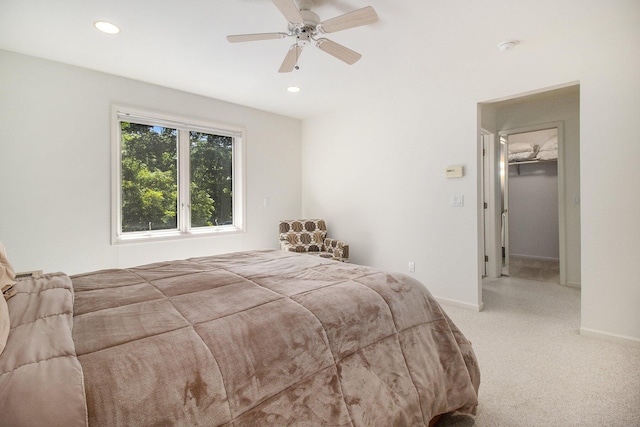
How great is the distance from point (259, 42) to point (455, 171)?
228cm

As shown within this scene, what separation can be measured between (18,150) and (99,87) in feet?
3.04

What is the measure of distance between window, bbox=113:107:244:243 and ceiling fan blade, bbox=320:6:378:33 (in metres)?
2.43

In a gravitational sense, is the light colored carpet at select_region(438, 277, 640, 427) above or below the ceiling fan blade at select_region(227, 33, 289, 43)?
below

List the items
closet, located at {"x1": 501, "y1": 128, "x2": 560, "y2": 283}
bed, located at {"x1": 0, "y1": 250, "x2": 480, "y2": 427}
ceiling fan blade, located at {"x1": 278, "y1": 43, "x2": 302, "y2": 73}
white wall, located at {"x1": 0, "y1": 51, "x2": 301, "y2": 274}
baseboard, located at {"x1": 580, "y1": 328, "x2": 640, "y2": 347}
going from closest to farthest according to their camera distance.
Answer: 1. bed, located at {"x1": 0, "y1": 250, "x2": 480, "y2": 427}
2. ceiling fan blade, located at {"x1": 278, "y1": 43, "x2": 302, "y2": 73}
3. baseboard, located at {"x1": 580, "y1": 328, "x2": 640, "y2": 347}
4. white wall, located at {"x1": 0, "y1": 51, "x2": 301, "y2": 274}
5. closet, located at {"x1": 501, "y1": 128, "x2": 560, "y2": 283}

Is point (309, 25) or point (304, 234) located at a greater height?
point (309, 25)

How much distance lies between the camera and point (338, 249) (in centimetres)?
403

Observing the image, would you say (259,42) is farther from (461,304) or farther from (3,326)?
(461,304)

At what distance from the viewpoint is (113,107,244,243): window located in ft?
11.3

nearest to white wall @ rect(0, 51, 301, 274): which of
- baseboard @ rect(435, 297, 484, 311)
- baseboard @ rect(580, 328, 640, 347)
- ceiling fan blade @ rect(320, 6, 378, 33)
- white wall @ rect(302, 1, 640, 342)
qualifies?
white wall @ rect(302, 1, 640, 342)

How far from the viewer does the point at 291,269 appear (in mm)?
1891

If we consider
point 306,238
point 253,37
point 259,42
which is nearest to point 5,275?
point 253,37

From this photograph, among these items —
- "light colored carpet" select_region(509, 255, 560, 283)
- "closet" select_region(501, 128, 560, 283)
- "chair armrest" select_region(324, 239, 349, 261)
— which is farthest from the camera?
"closet" select_region(501, 128, 560, 283)

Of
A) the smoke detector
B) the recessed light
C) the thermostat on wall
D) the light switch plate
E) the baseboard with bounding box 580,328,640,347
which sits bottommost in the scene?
the baseboard with bounding box 580,328,640,347

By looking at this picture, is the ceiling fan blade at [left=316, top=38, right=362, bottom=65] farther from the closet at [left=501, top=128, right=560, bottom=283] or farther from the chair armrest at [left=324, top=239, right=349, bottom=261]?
the closet at [left=501, top=128, right=560, bottom=283]
